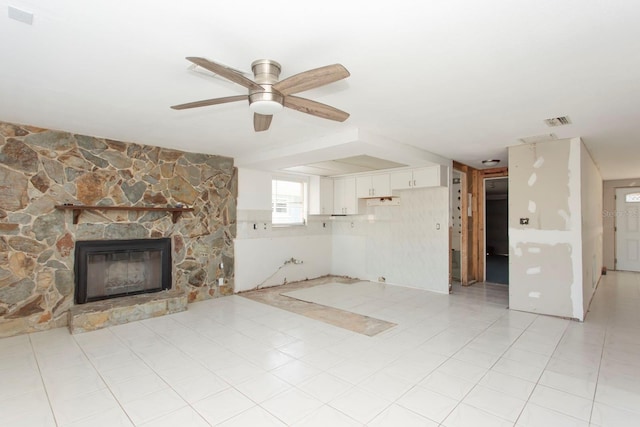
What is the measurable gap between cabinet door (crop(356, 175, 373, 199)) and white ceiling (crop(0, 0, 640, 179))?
258 centimetres

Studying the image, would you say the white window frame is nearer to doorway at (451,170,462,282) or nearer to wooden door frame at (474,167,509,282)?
doorway at (451,170,462,282)

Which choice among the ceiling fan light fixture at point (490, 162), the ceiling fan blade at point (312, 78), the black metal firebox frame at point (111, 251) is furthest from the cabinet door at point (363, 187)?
the ceiling fan blade at point (312, 78)

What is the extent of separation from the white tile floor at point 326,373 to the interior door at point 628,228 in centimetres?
491

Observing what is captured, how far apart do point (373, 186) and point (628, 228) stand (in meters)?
6.69

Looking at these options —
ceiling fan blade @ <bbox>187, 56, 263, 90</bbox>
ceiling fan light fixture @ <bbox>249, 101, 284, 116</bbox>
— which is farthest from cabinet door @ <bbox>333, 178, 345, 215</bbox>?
ceiling fan blade @ <bbox>187, 56, 263, 90</bbox>

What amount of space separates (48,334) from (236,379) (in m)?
2.57

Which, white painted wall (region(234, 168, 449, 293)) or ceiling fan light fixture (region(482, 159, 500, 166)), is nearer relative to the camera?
ceiling fan light fixture (region(482, 159, 500, 166))

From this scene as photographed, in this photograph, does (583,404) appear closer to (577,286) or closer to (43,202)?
(577,286)

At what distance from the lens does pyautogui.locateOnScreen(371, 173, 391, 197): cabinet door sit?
621 centimetres

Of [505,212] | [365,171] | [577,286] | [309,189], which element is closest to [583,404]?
[577,286]

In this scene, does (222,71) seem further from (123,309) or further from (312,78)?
(123,309)

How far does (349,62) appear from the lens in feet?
7.23

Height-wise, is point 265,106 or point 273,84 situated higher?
point 273,84

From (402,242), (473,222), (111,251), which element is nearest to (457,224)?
(473,222)
